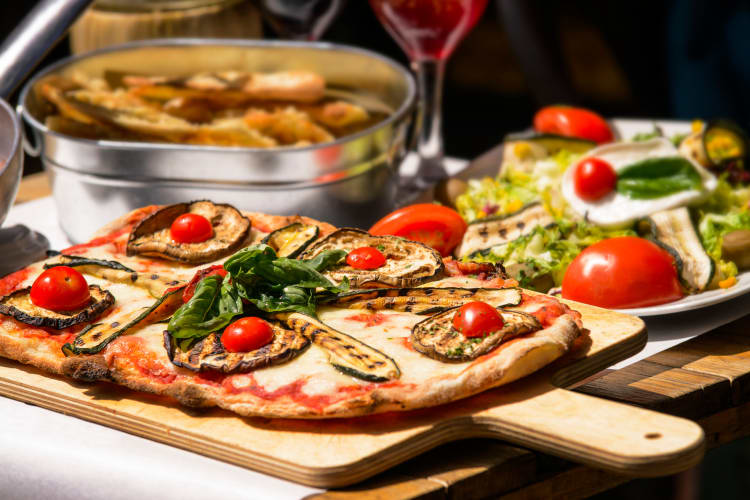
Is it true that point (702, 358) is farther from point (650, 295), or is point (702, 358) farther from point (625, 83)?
point (625, 83)

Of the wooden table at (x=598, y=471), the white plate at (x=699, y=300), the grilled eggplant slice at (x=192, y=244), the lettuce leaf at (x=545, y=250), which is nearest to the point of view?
the wooden table at (x=598, y=471)

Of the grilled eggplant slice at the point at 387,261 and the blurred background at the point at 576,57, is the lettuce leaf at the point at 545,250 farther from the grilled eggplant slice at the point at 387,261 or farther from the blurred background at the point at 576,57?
the blurred background at the point at 576,57

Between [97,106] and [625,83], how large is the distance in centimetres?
577

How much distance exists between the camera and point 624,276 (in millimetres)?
2307

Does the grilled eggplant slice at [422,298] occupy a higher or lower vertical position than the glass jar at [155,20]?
higher

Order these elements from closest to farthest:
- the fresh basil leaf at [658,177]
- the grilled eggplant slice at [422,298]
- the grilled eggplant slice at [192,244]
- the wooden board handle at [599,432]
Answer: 1. the wooden board handle at [599,432]
2. the grilled eggplant slice at [422,298]
3. the grilled eggplant slice at [192,244]
4. the fresh basil leaf at [658,177]

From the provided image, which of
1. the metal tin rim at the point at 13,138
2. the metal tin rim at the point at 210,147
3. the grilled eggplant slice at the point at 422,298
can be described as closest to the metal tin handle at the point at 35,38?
the metal tin rim at the point at 210,147

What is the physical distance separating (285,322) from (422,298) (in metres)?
0.31

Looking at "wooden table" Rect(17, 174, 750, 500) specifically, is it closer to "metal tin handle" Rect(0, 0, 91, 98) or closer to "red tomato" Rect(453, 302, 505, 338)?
"red tomato" Rect(453, 302, 505, 338)

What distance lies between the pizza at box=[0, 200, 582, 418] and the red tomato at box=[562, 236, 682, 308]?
0.94ft

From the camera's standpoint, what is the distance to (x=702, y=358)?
7.21 ft

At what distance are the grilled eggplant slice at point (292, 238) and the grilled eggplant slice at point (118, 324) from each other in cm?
33

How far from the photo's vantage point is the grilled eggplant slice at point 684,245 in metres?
2.40

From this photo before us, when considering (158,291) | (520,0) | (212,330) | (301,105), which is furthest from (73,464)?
(520,0)
